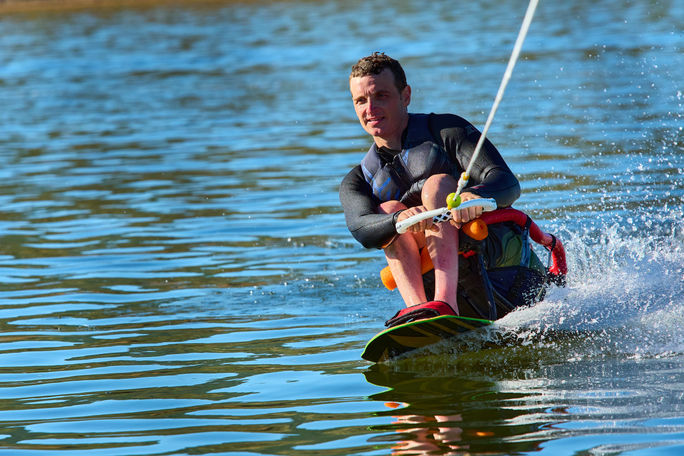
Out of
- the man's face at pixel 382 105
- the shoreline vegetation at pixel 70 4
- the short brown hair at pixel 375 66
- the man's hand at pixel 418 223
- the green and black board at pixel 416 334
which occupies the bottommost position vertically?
the green and black board at pixel 416 334

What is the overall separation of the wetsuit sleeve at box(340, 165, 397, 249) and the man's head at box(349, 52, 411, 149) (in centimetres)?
31

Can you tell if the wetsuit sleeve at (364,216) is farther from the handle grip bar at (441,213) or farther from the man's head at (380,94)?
the man's head at (380,94)

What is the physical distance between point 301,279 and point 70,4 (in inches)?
1764

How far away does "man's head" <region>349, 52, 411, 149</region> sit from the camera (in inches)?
226

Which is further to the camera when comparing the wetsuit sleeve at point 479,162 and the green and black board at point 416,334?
the wetsuit sleeve at point 479,162

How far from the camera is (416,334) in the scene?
18.1 ft

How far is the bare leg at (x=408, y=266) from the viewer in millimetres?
A: 5637

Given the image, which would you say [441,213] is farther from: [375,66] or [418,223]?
[375,66]

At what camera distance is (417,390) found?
17.6 feet

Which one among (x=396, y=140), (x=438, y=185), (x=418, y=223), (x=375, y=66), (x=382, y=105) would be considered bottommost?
(x=418, y=223)

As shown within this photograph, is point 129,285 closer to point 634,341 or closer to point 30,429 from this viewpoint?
point 30,429

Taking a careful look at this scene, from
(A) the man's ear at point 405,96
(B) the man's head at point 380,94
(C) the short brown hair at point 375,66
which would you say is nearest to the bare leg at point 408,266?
(B) the man's head at point 380,94

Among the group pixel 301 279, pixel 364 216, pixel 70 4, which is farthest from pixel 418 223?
pixel 70 4

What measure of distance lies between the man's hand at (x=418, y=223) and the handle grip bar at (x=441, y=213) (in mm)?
58
